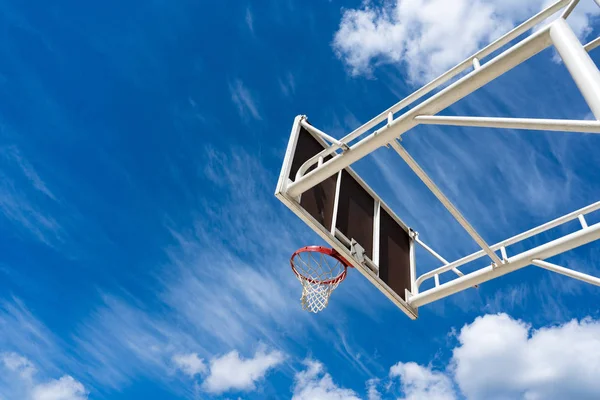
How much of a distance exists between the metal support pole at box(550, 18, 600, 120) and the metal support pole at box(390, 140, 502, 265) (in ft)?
7.50

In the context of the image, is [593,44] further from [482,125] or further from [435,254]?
[435,254]

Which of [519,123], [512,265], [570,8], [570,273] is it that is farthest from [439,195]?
[570,8]

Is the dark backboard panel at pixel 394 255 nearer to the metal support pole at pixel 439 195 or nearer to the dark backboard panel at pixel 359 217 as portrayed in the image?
the dark backboard panel at pixel 359 217

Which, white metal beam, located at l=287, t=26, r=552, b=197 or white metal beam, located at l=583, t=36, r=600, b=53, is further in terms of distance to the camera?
white metal beam, located at l=583, t=36, r=600, b=53

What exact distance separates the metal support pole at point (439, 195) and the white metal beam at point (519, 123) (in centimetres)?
64

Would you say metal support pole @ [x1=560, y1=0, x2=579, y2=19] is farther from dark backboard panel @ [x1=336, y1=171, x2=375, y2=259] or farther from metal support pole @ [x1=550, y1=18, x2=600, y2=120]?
dark backboard panel @ [x1=336, y1=171, x2=375, y2=259]

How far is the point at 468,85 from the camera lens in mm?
5141

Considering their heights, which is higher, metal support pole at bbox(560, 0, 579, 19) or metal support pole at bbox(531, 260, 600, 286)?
metal support pole at bbox(560, 0, 579, 19)

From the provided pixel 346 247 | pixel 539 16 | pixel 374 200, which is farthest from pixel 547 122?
pixel 374 200

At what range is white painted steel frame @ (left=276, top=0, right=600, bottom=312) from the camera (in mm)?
4117

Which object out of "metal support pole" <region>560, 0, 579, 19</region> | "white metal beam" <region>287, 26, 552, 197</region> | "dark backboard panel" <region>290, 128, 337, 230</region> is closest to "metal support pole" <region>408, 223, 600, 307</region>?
"dark backboard panel" <region>290, 128, 337, 230</region>

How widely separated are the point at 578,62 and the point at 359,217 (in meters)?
4.74

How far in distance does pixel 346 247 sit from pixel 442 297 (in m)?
2.35

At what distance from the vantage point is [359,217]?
8.21 metres
